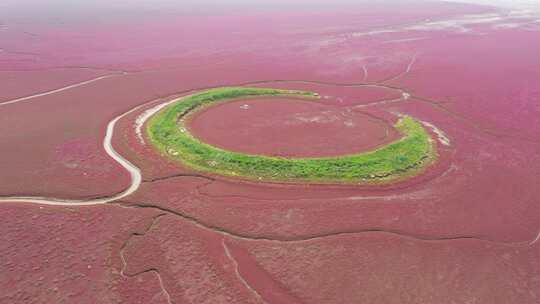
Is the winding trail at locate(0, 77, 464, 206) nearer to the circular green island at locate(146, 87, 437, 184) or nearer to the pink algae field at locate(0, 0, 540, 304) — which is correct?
the pink algae field at locate(0, 0, 540, 304)

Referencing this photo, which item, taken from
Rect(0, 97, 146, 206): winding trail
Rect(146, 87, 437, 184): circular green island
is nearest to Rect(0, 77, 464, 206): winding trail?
Rect(0, 97, 146, 206): winding trail

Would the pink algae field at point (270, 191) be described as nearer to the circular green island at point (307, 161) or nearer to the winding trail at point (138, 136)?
the winding trail at point (138, 136)

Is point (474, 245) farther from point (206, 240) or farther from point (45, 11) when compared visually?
point (45, 11)

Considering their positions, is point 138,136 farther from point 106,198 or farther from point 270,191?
point 270,191

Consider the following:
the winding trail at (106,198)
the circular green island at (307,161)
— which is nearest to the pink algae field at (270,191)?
the winding trail at (106,198)

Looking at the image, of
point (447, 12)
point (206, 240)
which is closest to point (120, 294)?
point (206, 240)

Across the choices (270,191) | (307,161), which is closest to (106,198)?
(270,191)
